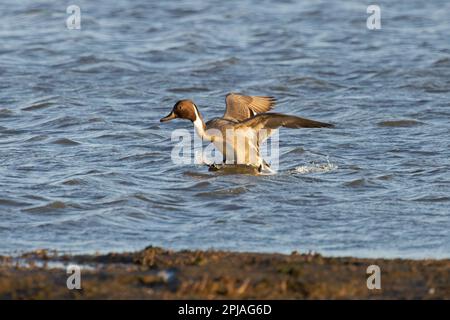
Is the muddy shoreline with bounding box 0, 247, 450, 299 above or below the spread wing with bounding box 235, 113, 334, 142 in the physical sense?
below

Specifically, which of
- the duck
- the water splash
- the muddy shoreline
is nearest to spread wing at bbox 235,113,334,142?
the duck

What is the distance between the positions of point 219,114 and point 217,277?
8.29 m

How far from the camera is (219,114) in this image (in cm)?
1459

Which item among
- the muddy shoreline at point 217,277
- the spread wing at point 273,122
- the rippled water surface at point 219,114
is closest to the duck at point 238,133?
the spread wing at point 273,122

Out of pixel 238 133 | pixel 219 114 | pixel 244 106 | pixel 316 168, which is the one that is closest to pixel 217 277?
pixel 238 133

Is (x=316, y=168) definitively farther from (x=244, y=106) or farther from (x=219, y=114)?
(x=219, y=114)

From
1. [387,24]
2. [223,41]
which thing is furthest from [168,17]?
[387,24]

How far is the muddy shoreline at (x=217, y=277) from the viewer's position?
6.21 metres

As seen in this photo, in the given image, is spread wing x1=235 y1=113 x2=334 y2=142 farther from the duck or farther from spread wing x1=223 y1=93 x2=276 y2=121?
spread wing x1=223 y1=93 x2=276 y2=121

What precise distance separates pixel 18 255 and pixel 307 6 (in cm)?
1844

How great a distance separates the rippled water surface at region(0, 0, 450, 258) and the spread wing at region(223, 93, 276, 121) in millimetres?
662

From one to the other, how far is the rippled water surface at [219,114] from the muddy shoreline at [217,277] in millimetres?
782

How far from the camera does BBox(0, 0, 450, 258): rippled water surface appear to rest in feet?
28.0

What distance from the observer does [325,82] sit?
55.0 feet
